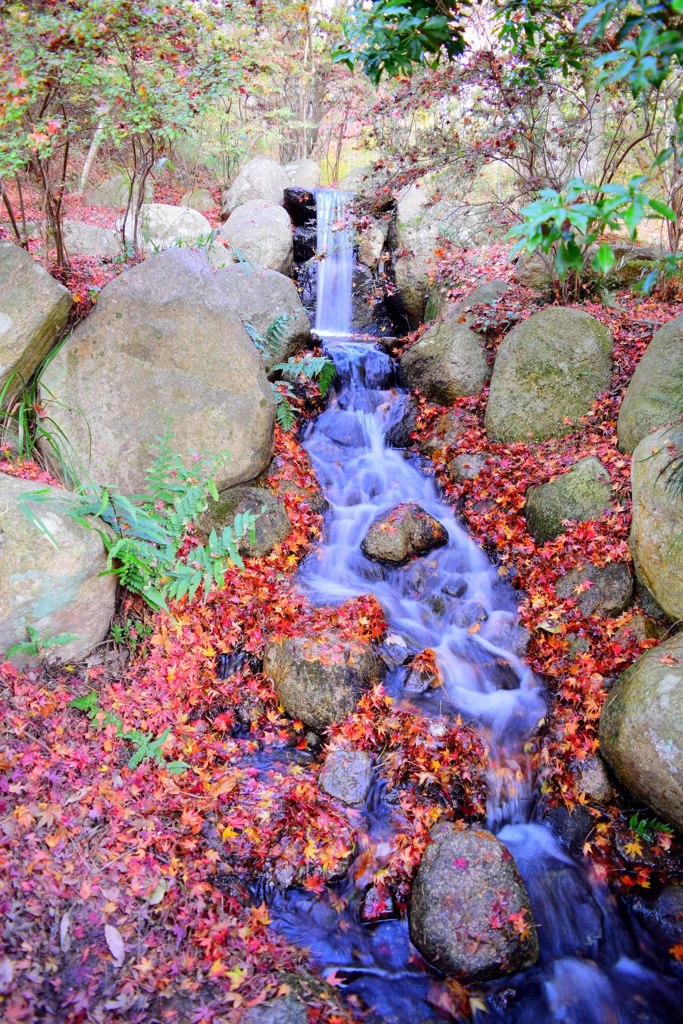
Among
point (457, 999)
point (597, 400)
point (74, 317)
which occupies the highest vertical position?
point (74, 317)

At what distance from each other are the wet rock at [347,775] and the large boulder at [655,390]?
4185mm

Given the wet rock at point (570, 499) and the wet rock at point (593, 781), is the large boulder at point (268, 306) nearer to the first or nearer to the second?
the wet rock at point (570, 499)

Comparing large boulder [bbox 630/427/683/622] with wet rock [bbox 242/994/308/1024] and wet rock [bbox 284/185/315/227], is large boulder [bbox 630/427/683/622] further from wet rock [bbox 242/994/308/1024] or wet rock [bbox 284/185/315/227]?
wet rock [bbox 284/185/315/227]

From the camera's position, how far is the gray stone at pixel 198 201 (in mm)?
14961

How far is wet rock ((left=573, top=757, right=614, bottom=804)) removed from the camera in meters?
4.43

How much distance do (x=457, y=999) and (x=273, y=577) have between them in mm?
3491

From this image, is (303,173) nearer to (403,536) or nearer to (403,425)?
(403,425)

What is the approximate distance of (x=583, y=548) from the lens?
5789 mm

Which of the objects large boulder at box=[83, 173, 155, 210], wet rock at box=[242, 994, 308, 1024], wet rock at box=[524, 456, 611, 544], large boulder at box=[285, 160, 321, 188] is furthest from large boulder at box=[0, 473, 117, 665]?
large boulder at box=[285, 160, 321, 188]

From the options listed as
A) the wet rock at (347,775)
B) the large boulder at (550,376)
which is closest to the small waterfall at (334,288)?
the large boulder at (550,376)

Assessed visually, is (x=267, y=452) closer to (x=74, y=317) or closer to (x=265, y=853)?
(x=74, y=317)

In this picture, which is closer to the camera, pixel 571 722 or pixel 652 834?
pixel 652 834

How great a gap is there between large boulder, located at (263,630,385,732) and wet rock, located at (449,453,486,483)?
9.88 feet

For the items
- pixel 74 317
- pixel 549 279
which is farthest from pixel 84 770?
pixel 549 279
